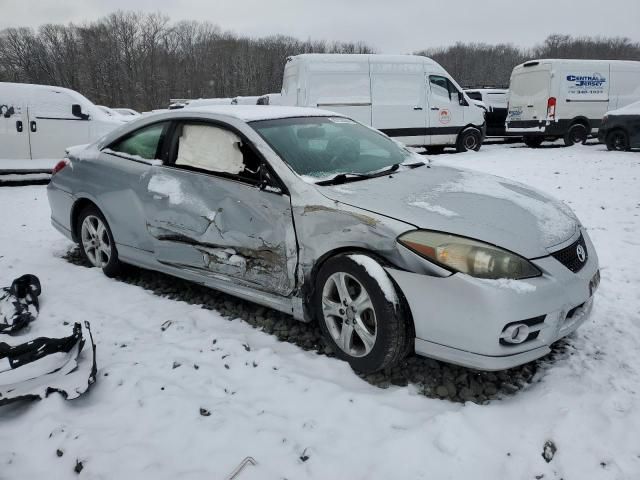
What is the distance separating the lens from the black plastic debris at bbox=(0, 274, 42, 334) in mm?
3238

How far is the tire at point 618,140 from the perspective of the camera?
38.0 feet

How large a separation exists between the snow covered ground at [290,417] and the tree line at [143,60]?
63822mm

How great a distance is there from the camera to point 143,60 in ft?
220

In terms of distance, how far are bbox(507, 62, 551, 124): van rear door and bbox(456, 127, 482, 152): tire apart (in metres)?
1.80

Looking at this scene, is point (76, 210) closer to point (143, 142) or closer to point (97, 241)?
point (97, 241)

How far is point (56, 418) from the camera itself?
237cm

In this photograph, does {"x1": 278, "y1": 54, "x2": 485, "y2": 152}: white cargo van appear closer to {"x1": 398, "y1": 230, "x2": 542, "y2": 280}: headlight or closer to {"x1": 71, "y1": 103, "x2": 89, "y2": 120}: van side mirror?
{"x1": 71, "y1": 103, "x2": 89, "y2": 120}: van side mirror

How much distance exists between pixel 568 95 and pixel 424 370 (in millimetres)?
12850

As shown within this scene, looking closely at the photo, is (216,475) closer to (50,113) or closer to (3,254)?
(3,254)

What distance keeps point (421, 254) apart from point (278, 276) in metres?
0.96

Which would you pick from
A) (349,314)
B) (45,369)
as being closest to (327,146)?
(349,314)

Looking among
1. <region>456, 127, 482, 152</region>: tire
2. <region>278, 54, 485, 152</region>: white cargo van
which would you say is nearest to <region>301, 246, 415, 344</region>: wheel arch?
<region>278, 54, 485, 152</region>: white cargo van

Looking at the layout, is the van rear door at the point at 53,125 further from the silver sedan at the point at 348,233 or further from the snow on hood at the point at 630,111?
the snow on hood at the point at 630,111

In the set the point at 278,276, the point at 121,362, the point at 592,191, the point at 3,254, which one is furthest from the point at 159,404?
the point at 592,191
